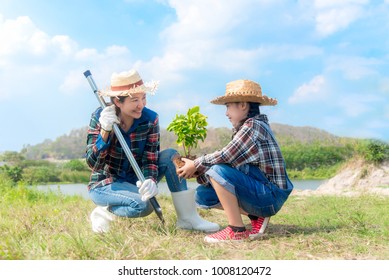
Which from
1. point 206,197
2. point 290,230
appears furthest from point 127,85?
point 290,230

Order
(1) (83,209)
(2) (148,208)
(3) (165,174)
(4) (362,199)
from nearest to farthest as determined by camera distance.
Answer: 1. (2) (148,208)
2. (3) (165,174)
3. (1) (83,209)
4. (4) (362,199)

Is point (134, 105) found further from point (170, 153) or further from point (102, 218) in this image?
point (102, 218)

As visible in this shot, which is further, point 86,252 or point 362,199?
point 362,199

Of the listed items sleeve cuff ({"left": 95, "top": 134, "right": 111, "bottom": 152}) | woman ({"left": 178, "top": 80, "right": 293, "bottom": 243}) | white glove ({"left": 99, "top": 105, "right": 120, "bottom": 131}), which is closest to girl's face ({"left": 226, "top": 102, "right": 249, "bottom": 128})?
woman ({"left": 178, "top": 80, "right": 293, "bottom": 243})

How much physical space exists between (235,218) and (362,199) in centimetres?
361

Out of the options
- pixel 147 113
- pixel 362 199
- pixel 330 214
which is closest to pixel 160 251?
pixel 147 113

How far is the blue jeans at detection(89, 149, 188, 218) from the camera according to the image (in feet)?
13.0

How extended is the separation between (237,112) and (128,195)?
44.9 inches

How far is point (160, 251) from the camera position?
10.3 feet

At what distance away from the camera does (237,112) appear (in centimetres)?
385

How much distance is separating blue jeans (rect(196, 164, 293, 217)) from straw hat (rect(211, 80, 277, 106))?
0.53 metres

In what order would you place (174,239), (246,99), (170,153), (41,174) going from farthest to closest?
(41,174)
(170,153)
(246,99)
(174,239)

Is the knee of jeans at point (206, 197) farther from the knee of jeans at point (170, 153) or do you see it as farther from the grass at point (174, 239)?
the knee of jeans at point (170, 153)
